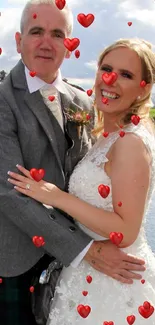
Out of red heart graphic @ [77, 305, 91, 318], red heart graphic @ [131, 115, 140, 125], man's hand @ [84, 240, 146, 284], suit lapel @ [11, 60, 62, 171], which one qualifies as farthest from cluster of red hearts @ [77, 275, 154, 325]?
red heart graphic @ [131, 115, 140, 125]

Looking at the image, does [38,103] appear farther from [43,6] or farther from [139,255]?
[139,255]

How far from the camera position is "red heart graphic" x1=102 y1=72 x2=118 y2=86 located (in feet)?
13.7

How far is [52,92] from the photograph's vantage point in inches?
178

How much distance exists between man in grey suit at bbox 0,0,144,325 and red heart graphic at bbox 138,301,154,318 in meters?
0.22

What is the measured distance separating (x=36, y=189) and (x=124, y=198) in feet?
2.04

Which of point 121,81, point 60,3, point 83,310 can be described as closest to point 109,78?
point 121,81

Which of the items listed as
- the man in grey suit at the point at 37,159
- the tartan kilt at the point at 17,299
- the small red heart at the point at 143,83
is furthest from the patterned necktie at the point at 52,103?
the tartan kilt at the point at 17,299

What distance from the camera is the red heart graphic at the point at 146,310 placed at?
13.5 ft

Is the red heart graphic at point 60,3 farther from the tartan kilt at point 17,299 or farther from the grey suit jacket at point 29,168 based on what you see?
the tartan kilt at point 17,299

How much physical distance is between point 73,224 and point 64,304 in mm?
608

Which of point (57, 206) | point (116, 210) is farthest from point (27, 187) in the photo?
point (116, 210)

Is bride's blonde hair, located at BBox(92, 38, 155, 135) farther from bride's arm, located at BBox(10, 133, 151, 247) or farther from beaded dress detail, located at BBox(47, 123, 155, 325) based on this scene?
bride's arm, located at BBox(10, 133, 151, 247)

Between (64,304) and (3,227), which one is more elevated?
(3,227)

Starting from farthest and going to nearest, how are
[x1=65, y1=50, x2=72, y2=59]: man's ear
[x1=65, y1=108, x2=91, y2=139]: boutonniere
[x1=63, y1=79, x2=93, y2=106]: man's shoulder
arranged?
[x1=63, y1=79, x2=93, y2=106]: man's shoulder
[x1=65, y1=50, x2=72, y2=59]: man's ear
[x1=65, y1=108, x2=91, y2=139]: boutonniere
